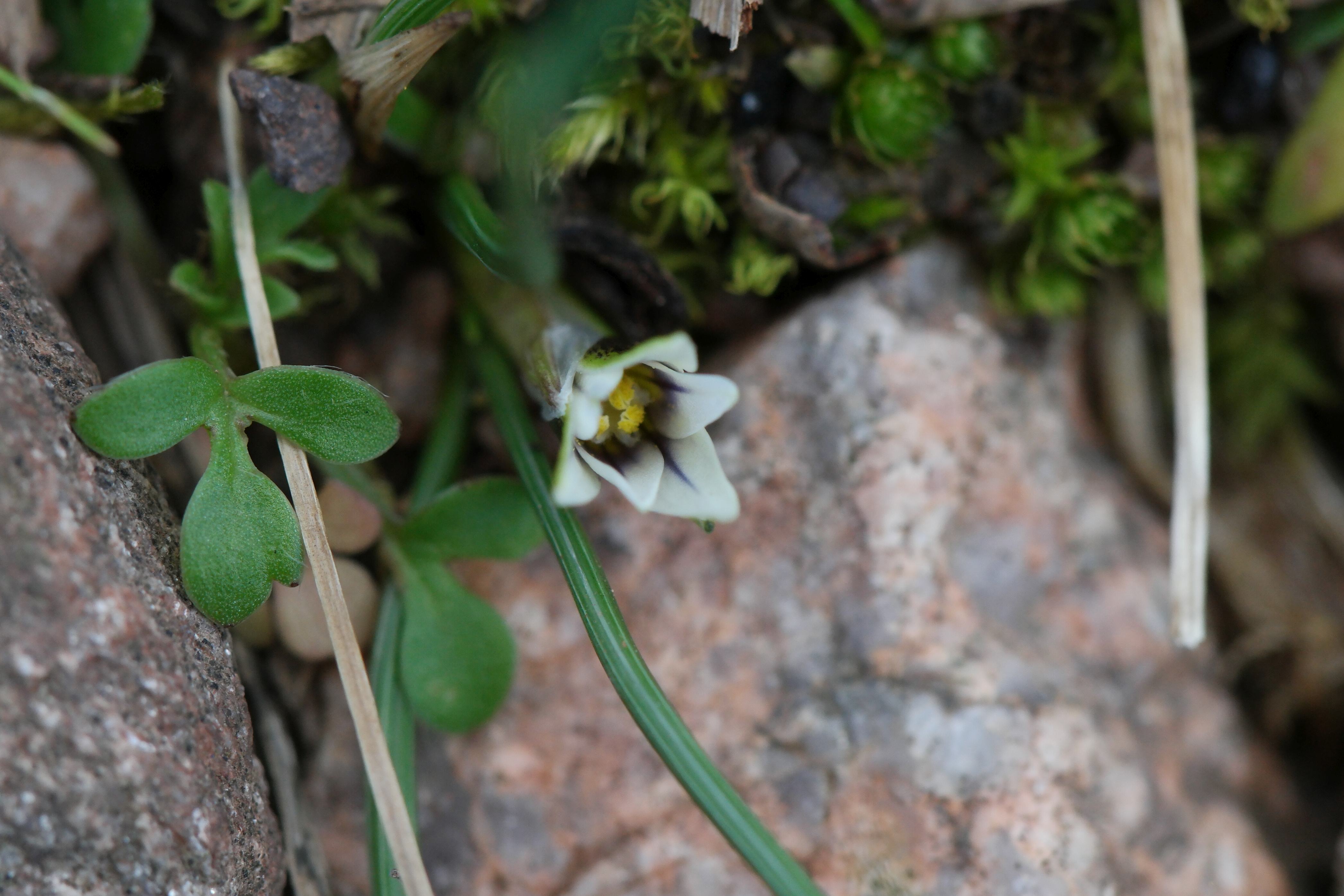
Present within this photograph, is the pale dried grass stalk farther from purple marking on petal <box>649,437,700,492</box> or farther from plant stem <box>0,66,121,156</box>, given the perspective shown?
plant stem <box>0,66,121,156</box>

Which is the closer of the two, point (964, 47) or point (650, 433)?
point (650, 433)

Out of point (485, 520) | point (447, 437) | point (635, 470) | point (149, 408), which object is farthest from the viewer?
point (447, 437)

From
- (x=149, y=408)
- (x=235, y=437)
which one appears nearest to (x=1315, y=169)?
(x=235, y=437)

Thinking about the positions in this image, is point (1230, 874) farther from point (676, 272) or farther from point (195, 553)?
point (195, 553)

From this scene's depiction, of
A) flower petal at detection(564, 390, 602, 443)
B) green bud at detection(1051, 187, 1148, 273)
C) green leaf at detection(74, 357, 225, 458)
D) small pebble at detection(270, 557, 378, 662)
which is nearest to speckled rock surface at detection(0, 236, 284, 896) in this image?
green leaf at detection(74, 357, 225, 458)

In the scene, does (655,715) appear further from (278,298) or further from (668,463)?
(278,298)

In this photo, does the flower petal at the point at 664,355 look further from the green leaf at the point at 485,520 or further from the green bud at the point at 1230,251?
the green bud at the point at 1230,251

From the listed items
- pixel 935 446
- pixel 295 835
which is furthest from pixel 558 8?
pixel 295 835
